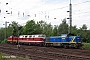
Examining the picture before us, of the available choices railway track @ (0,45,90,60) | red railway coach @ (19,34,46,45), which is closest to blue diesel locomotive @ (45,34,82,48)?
red railway coach @ (19,34,46,45)

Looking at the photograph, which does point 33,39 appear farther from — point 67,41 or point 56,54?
point 56,54

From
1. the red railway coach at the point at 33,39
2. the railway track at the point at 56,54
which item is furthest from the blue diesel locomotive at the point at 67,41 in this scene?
the railway track at the point at 56,54

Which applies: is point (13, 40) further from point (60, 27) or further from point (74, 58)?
point (74, 58)

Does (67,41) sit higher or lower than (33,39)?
lower

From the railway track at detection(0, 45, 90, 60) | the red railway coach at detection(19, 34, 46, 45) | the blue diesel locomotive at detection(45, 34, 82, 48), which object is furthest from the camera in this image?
the red railway coach at detection(19, 34, 46, 45)

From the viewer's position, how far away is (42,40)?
50.7 metres

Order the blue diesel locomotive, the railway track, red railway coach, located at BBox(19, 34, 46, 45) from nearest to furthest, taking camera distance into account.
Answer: the railway track → the blue diesel locomotive → red railway coach, located at BBox(19, 34, 46, 45)

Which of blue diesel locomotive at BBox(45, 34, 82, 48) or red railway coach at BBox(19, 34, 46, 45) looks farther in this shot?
red railway coach at BBox(19, 34, 46, 45)

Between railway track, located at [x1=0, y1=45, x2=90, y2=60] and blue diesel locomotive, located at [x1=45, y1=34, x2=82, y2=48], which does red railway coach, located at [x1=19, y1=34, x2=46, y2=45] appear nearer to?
blue diesel locomotive, located at [x1=45, y1=34, x2=82, y2=48]

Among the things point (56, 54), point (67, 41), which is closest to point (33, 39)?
point (67, 41)

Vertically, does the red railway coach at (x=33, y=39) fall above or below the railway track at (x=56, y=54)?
above

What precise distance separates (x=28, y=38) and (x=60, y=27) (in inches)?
1424

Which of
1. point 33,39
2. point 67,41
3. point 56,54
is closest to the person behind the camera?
point 56,54

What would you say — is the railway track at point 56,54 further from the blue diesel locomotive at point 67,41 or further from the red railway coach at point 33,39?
the red railway coach at point 33,39
